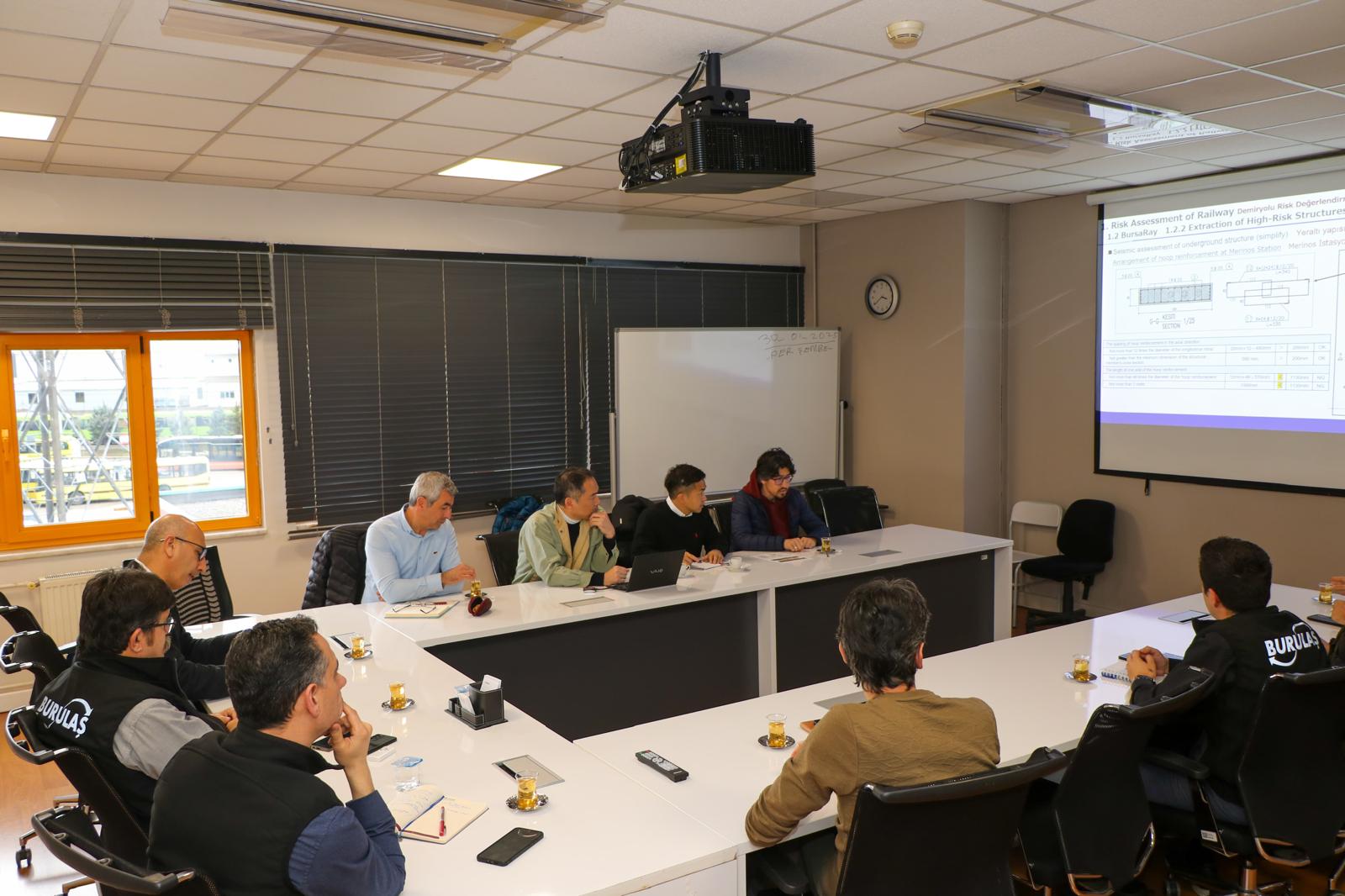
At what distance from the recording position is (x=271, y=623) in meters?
1.85

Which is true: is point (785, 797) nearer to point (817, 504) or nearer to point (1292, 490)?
point (817, 504)

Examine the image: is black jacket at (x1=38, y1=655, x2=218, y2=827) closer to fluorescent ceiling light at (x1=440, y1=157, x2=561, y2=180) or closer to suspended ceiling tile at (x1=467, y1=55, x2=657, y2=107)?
suspended ceiling tile at (x1=467, y1=55, x2=657, y2=107)

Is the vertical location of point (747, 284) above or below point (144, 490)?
above

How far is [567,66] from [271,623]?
2244mm

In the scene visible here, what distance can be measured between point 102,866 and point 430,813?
695 millimetres

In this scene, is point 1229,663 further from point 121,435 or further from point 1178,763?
point 121,435

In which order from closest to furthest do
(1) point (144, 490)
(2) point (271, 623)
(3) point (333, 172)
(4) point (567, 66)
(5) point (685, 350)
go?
1. (2) point (271, 623)
2. (4) point (567, 66)
3. (3) point (333, 172)
4. (1) point (144, 490)
5. (5) point (685, 350)

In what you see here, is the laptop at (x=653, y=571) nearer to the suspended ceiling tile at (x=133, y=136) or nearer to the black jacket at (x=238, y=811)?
the black jacket at (x=238, y=811)

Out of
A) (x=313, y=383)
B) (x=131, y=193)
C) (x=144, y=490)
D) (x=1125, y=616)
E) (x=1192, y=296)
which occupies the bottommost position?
(x=1125, y=616)

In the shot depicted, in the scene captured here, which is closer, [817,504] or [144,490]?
[144,490]

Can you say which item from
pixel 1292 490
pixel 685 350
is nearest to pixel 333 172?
pixel 685 350

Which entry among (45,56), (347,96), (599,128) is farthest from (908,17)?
(45,56)

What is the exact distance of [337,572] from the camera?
432 cm

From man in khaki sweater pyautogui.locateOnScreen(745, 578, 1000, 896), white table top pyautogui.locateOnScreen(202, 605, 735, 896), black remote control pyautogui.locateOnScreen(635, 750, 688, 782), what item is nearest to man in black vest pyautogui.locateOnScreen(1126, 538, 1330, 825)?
man in khaki sweater pyautogui.locateOnScreen(745, 578, 1000, 896)
